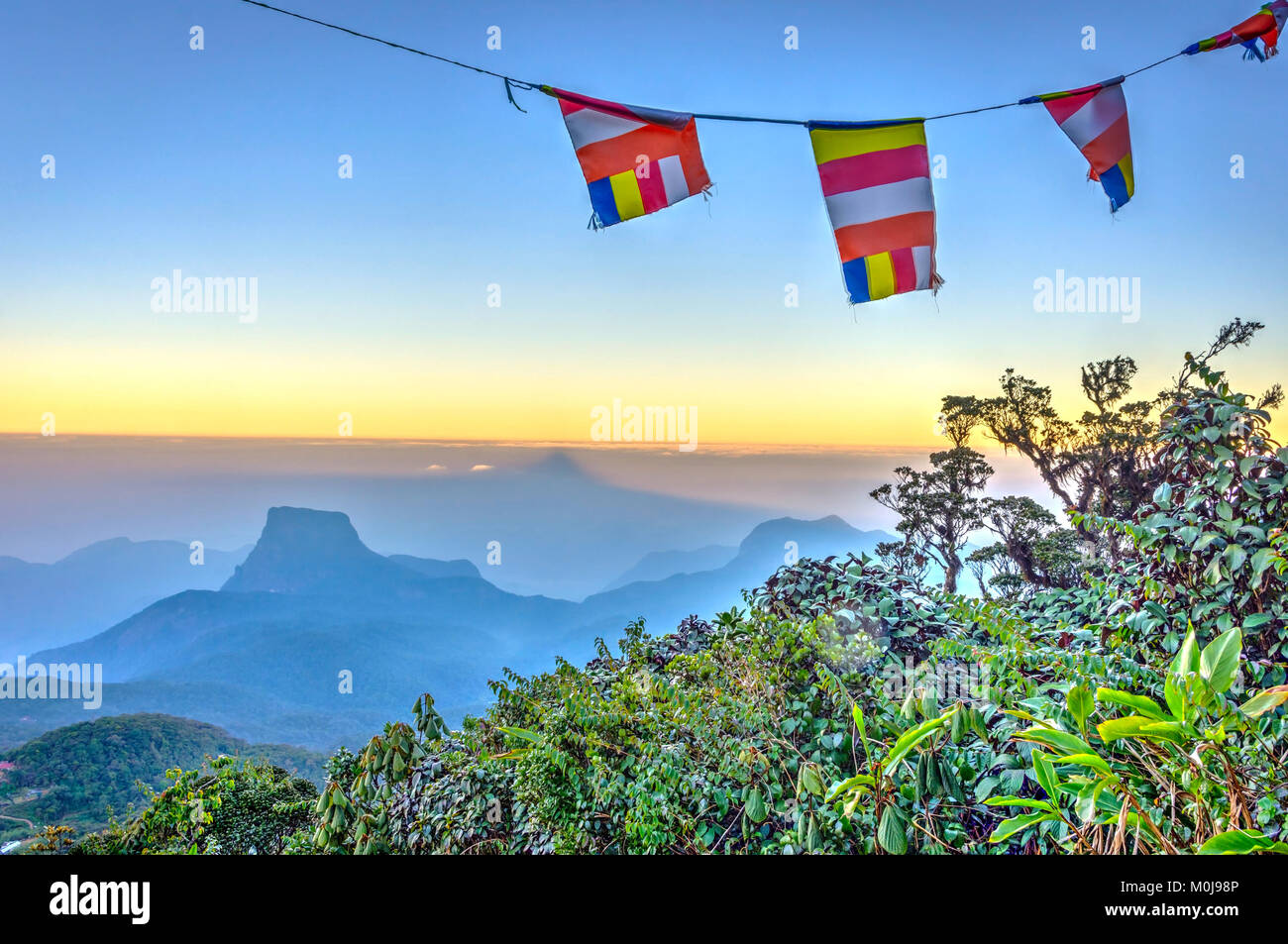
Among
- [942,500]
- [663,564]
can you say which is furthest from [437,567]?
[942,500]

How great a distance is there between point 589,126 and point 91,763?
10323mm

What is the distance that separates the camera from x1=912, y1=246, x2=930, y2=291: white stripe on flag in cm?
250

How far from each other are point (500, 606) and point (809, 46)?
51624 mm

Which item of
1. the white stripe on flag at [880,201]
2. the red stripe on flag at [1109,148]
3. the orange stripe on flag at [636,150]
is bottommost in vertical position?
the white stripe on flag at [880,201]

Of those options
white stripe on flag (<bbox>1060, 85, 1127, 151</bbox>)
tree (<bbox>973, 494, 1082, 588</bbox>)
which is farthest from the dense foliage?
tree (<bbox>973, 494, 1082, 588</bbox>)

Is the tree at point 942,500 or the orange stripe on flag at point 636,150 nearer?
the orange stripe on flag at point 636,150

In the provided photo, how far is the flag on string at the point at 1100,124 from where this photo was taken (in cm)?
257

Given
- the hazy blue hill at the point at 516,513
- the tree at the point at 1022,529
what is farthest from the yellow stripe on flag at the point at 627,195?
the hazy blue hill at the point at 516,513

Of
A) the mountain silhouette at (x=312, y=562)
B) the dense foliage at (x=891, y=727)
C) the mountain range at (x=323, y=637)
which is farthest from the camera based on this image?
the mountain silhouette at (x=312, y=562)

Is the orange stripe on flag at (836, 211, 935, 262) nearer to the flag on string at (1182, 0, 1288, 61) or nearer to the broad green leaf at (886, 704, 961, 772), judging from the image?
the flag on string at (1182, 0, 1288, 61)

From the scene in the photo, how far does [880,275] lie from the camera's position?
250 centimetres

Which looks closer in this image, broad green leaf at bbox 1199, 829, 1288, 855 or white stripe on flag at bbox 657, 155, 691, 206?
broad green leaf at bbox 1199, 829, 1288, 855

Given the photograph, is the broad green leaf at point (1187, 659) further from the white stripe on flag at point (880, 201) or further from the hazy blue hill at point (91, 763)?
the hazy blue hill at point (91, 763)

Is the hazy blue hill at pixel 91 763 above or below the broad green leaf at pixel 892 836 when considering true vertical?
below
